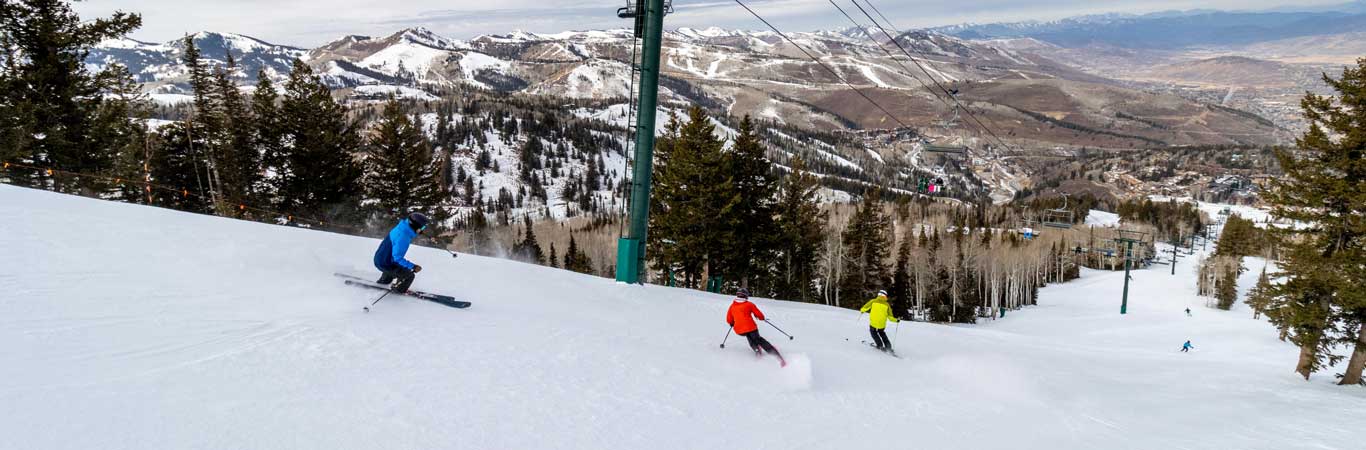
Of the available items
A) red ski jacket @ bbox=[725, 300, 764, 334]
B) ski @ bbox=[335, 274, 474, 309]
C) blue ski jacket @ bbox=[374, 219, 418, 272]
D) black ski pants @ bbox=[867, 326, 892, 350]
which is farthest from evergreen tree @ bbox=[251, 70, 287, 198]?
black ski pants @ bbox=[867, 326, 892, 350]

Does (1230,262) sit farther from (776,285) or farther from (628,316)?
(628,316)

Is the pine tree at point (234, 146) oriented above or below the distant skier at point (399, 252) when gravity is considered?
above

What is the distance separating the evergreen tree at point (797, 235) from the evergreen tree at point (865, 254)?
11.2ft

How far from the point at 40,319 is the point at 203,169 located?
43276mm

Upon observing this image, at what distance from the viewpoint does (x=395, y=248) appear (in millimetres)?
10273

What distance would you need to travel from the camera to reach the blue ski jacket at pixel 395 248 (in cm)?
1020

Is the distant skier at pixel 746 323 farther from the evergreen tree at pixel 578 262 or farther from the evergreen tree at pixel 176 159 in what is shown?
the evergreen tree at pixel 578 262

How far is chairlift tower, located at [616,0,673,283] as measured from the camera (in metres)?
17.6

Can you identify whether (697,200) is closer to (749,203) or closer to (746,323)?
(749,203)

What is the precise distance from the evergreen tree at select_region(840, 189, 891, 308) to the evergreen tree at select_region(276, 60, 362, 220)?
137ft

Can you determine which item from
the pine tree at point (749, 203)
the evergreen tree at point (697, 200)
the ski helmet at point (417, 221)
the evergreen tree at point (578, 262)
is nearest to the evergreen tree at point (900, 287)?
the pine tree at point (749, 203)

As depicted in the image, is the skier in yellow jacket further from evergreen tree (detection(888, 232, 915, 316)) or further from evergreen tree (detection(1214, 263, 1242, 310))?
evergreen tree (detection(1214, 263, 1242, 310))

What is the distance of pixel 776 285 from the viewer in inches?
2068

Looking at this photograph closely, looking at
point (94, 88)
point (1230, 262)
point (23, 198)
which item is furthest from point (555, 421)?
point (1230, 262)
